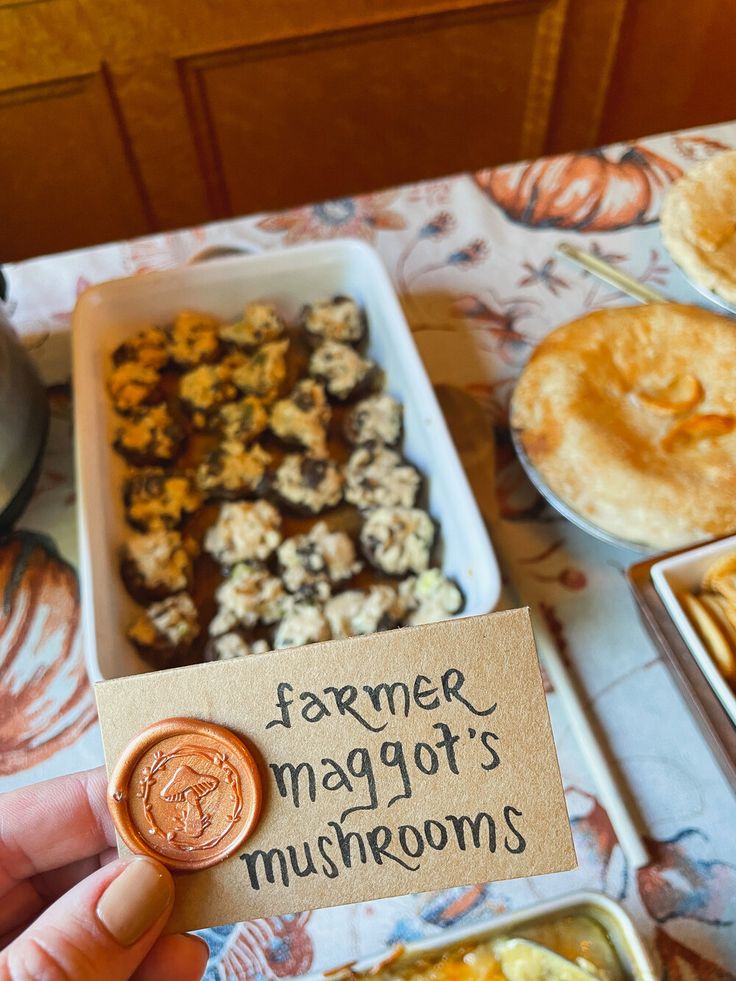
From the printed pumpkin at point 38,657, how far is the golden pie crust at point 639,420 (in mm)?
442

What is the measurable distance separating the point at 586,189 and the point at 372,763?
784mm

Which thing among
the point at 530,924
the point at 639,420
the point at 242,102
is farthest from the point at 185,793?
the point at 242,102

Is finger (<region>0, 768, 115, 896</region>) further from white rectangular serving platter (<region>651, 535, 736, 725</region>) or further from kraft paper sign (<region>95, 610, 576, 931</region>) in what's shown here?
white rectangular serving platter (<region>651, 535, 736, 725</region>)

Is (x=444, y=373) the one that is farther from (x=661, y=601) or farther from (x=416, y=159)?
(x=416, y=159)

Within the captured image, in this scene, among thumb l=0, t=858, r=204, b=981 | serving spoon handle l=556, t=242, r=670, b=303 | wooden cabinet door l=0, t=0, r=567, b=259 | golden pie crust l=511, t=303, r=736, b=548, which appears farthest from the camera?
wooden cabinet door l=0, t=0, r=567, b=259

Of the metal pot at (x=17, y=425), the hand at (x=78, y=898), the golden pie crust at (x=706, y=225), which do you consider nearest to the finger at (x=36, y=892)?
the hand at (x=78, y=898)

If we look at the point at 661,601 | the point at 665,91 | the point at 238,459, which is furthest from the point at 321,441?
the point at 665,91

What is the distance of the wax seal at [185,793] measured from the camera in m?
0.39

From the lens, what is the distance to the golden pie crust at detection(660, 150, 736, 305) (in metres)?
0.69

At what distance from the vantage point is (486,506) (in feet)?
2.38

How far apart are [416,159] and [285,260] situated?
0.83 metres

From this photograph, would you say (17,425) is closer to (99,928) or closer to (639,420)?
(99,928)

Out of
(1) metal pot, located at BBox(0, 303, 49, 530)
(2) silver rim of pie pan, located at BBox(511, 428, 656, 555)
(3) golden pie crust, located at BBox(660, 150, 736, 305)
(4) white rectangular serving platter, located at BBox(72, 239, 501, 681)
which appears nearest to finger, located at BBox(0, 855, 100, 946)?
(4) white rectangular serving platter, located at BBox(72, 239, 501, 681)

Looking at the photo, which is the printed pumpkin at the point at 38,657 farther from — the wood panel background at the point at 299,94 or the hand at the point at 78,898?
the wood panel background at the point at 299,94
